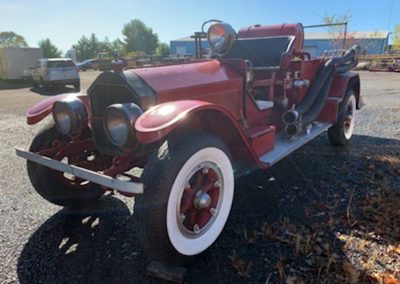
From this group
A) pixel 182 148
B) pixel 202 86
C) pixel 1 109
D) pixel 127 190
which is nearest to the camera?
pixel 127 190

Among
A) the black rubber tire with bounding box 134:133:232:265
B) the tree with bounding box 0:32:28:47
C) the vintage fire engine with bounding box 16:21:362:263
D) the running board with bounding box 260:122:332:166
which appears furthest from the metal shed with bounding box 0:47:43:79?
the tree with bounding box 0:32:28:47

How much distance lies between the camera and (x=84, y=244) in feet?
8.68

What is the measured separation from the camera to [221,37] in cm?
333

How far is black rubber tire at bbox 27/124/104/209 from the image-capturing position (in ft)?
9.76

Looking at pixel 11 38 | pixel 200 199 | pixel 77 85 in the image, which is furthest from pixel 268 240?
pixel 11 38

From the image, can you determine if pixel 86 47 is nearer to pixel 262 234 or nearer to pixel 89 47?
pixel 89 47

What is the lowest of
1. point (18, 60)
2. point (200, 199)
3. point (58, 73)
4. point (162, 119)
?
point (200, 199)

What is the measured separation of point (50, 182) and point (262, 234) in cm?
198

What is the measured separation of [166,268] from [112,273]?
1.31 feet

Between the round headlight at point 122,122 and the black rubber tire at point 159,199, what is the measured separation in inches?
11.0

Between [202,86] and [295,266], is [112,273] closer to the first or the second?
[295,266]

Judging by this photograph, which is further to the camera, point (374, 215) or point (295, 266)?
point (374, 215)

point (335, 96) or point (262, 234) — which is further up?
point (335, 96)

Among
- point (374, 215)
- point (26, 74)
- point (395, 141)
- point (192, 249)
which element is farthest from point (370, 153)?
point (26, 74)
